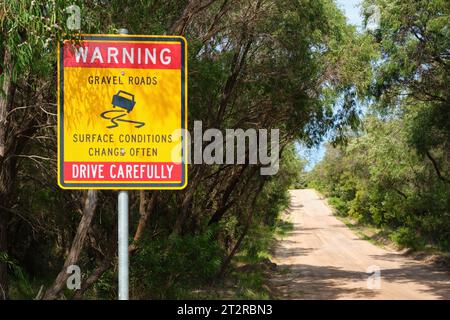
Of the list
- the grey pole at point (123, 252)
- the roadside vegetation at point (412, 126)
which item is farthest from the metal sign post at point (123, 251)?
the roadside vegetation at point (412, 126)

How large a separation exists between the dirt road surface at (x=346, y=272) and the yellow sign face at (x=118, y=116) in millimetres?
13422

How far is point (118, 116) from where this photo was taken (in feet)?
9.61

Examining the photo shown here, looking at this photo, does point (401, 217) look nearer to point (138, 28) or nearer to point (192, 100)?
point (192, 100)

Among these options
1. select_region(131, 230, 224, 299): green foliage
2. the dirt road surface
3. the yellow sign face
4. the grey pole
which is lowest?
the dirt road surface

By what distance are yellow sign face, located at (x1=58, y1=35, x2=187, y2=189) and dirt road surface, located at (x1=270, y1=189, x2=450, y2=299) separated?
44.0ft

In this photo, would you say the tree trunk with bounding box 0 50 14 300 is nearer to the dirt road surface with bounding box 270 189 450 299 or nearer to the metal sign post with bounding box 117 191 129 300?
the metal sign post with bounding box 117 191 129 300

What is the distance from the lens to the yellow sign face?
2.93 m

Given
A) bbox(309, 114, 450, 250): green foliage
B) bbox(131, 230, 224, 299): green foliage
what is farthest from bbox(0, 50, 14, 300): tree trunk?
bbox(309, 114, 450, 250): green foliage

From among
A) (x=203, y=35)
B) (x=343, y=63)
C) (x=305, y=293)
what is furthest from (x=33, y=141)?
(x=305, y=293)

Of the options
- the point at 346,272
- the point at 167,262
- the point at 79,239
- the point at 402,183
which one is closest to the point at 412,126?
the point at 346,272

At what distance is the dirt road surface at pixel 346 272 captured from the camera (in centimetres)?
1712

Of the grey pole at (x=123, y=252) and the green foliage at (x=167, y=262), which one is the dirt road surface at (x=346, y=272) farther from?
the grey pole at (x=123, y=252)

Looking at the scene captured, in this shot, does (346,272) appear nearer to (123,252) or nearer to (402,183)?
(402,183)

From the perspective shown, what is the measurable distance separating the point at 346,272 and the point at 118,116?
20.7 m
